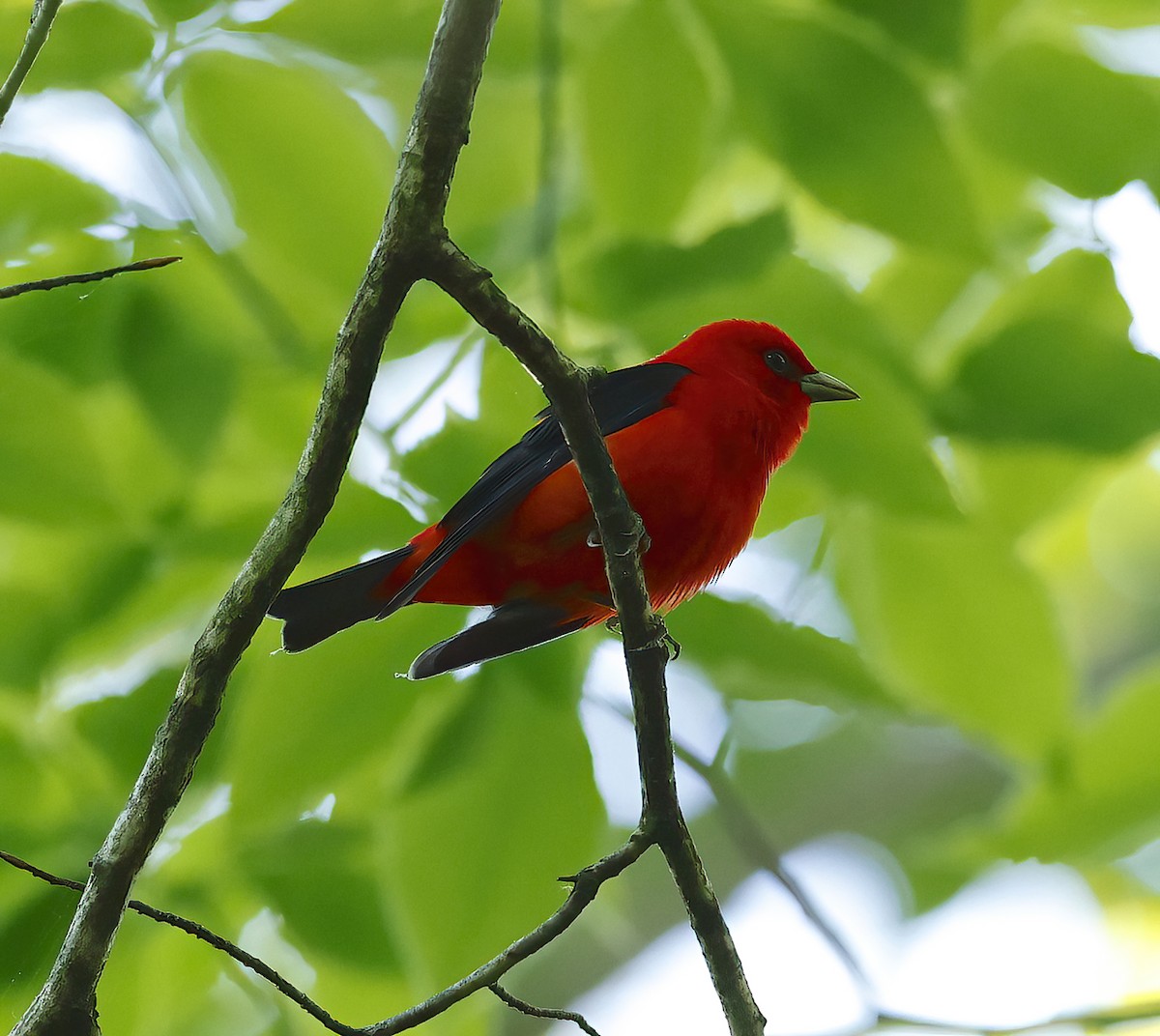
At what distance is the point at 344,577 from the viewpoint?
2602mm

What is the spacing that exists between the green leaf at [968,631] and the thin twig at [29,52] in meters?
1.47

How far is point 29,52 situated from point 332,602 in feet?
3.51

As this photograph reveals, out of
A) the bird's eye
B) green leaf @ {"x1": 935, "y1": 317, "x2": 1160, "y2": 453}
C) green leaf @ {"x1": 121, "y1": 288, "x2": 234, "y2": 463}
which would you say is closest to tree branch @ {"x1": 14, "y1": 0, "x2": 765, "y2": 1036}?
green leaf @ {"x1": 121, "y1": 288, "x2": 234, "y2": 463}

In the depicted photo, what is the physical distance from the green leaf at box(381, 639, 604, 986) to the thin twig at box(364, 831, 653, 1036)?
0.15 metres

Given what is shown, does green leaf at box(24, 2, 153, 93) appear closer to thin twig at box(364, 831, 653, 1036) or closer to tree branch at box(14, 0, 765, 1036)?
tree branch at box(14, 0, 765, 1036)

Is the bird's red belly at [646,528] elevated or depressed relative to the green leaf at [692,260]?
elevated

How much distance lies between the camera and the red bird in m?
2.58

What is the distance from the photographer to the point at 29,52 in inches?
71.4

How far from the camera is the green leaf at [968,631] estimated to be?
2.20 meters

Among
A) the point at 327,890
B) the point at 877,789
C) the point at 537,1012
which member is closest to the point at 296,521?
the point at 537,1012

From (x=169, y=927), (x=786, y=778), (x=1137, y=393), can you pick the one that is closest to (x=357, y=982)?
(x=169, y=927)

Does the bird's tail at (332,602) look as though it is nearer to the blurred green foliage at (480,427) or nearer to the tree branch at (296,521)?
the blurred green foliage at (480,427)

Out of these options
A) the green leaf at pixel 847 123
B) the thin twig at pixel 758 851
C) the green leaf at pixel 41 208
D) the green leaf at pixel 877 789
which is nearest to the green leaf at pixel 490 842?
the thin twig at pixel 758 851

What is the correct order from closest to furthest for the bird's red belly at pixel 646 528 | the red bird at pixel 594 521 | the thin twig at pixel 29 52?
the thin twig at pixel 29 52
the red bird at pixel 594 521
the bird's red belly at pixel 646 528
